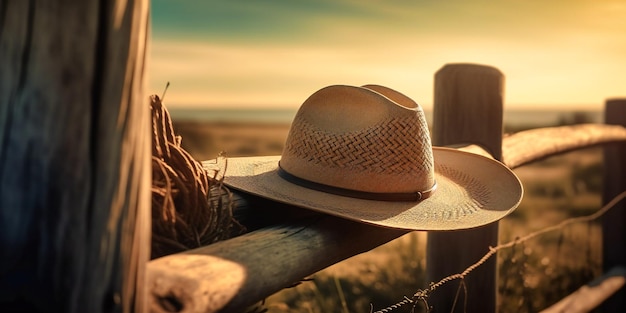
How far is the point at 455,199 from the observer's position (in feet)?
6.42

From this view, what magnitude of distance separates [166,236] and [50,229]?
46 cm

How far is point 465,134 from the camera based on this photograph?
8.78 ft

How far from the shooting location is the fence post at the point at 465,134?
2643 mm

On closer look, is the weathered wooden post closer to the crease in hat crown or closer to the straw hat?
the straw hat

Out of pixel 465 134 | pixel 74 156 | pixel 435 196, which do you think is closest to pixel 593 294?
pixel 465 134

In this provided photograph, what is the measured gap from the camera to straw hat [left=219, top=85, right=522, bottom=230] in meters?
1.69

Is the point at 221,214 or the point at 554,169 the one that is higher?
the point at 221,214

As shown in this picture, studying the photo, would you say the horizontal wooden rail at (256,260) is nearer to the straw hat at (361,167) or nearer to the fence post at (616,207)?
the straw hat at (361,167)

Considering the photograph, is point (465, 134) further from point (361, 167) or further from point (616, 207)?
point (616, 207)

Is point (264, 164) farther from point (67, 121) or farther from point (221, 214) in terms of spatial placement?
point (67, 121)

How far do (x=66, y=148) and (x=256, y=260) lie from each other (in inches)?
19.5

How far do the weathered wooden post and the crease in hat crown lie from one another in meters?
0.87

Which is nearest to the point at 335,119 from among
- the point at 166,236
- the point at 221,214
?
the point at 221,214

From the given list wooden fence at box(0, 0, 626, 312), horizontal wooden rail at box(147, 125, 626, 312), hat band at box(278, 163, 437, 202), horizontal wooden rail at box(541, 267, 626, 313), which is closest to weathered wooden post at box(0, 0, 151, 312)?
wooden fence at box(0, 0, 626, 312)
